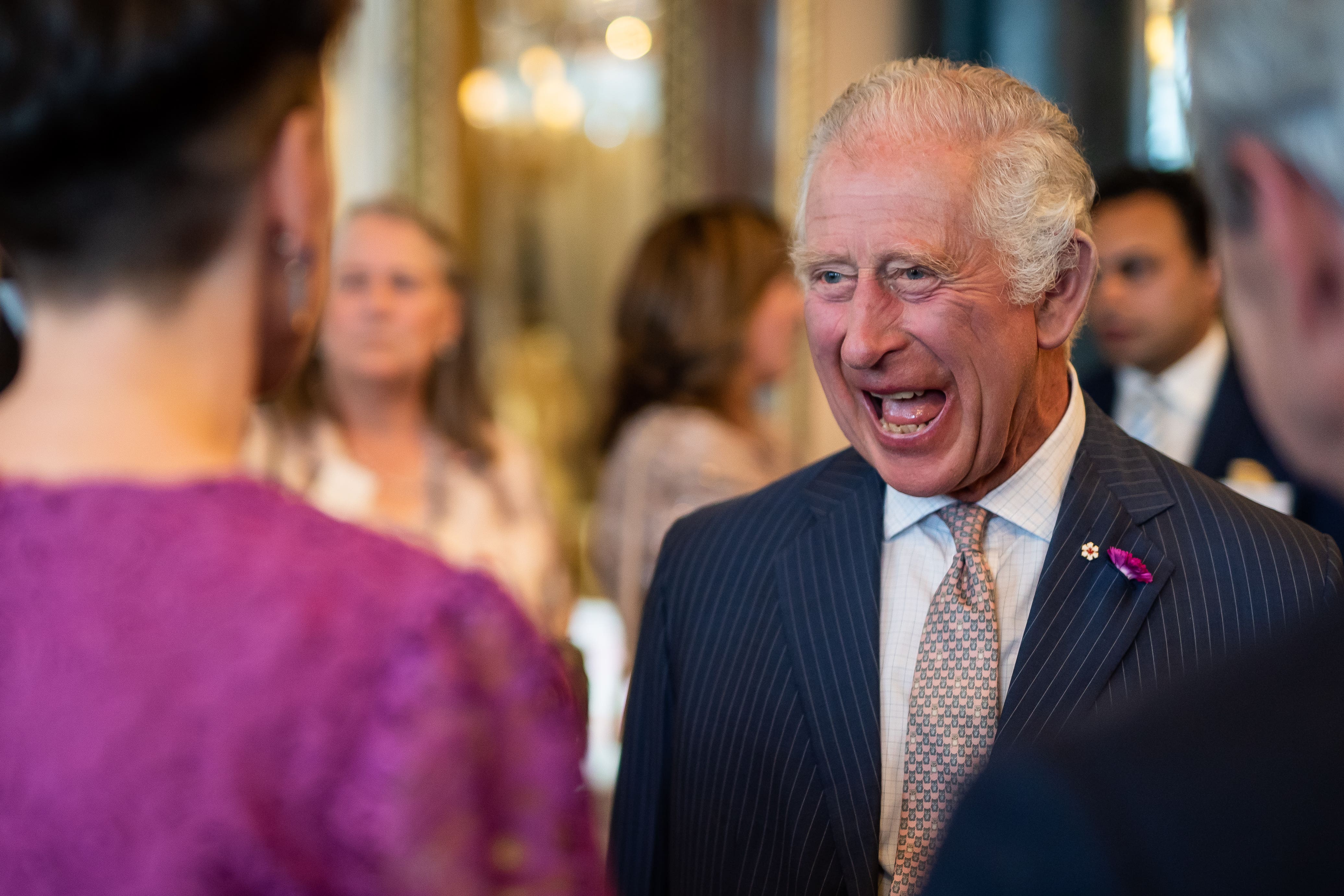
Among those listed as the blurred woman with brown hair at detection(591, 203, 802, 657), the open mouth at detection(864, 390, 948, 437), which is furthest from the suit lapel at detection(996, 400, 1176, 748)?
the blurred woman with brown hair at detection(591, 203, 802, 657)

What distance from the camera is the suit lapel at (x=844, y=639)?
5.47 feet

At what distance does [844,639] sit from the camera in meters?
1.79

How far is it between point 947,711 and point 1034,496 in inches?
13.9

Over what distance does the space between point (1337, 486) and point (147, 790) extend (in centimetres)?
78

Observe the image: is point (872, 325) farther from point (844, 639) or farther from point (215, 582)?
point (215, 582)

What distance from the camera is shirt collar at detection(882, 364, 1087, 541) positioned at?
5.90 feet

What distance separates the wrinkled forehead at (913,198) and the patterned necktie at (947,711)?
1.52ft

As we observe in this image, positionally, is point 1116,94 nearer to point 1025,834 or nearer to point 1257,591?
point 1257,591

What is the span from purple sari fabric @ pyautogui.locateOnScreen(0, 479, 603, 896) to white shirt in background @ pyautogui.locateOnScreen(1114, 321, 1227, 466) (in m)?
3.02

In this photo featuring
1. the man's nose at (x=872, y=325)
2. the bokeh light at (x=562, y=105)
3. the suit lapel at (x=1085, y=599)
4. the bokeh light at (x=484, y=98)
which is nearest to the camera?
the suit lapel at (x=1085, y=599)

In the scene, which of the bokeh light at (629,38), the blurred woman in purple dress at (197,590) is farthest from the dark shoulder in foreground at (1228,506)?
the bokeh light at (629,38)

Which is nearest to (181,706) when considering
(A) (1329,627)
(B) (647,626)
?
(A) (1329,627)

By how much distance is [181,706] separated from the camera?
32.3 inches

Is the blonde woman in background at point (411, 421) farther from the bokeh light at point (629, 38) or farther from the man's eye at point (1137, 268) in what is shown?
the bokeh light at point (629, 38)
